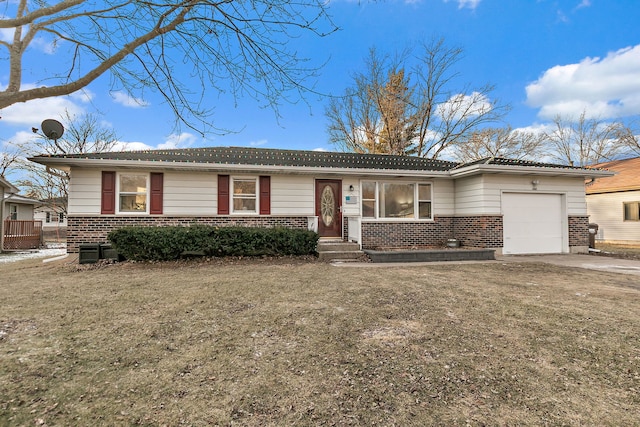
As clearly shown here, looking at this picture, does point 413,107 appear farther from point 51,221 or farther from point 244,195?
point 51,221

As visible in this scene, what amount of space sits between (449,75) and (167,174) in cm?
1971

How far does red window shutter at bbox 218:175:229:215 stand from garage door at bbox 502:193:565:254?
9.12 metres

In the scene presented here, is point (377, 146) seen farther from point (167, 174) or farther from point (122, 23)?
point (122, 23)

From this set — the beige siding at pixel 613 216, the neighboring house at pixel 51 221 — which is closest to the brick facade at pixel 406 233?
the beige siding at pixel 613 216

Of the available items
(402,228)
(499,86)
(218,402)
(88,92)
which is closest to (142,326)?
(218,402)

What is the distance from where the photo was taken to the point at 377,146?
77.7ft

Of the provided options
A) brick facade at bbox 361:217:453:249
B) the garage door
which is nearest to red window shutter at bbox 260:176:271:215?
brick facade at bbox 361:217:453:249

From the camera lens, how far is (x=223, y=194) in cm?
993

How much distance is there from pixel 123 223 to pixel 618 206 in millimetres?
21793

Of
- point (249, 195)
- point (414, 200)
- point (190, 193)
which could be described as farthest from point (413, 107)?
point (190, 193)

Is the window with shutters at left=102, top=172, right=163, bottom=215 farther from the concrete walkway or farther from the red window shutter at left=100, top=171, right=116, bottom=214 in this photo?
the concrete walkway

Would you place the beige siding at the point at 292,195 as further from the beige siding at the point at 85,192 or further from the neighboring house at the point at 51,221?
the neighboring house at the point at 51,221

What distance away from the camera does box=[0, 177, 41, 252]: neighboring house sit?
1423 cm

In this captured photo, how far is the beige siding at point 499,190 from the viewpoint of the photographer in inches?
398
